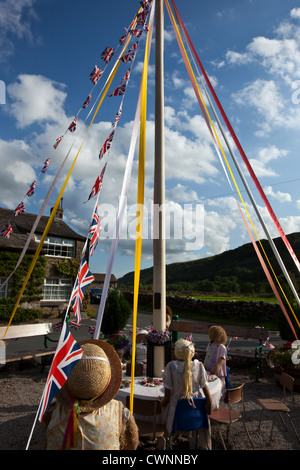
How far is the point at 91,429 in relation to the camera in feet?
7.82

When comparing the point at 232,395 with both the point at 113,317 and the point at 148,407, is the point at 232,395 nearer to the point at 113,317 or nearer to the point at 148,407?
the point at 148,407

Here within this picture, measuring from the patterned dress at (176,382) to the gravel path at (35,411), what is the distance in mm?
898

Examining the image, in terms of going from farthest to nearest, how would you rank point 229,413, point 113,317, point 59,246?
point 59,246
point 113,317
point 229,413

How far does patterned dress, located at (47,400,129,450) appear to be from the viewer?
7.79 feet

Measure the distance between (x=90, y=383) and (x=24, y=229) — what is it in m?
20.7

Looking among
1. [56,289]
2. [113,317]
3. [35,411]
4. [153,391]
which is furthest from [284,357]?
[56,289]

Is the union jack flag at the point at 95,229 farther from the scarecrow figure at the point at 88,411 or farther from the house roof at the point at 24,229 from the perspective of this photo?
the house roof at the point at 24,229

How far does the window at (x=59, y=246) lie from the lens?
70.5 feet

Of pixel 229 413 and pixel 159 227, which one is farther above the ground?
pixel 159 227

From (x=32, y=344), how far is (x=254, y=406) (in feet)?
28.1

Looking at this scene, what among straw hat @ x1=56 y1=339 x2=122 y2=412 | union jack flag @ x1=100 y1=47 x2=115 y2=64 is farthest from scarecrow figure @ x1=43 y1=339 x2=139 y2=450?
union jack flag @ x1=100 y1=47 x2=115 y2=64

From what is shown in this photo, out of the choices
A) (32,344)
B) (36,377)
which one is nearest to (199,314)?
(32,344)
